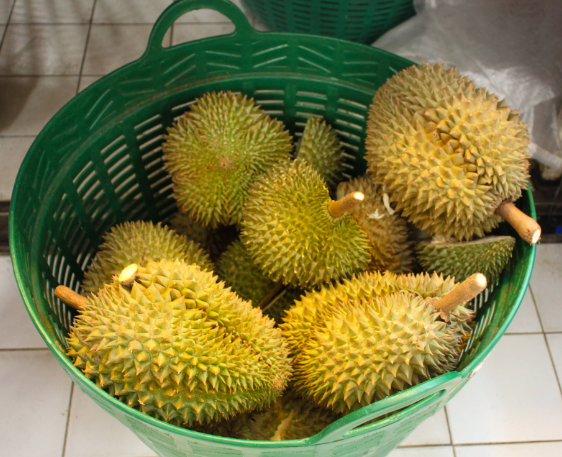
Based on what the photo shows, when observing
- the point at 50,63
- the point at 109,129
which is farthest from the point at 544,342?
the point at 50,63

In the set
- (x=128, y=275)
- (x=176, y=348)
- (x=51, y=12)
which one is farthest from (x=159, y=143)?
(x=51, y=12)

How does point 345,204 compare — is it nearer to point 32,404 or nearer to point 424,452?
point 424,452

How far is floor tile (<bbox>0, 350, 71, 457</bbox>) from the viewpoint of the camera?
155cm

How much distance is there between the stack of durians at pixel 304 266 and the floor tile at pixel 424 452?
53 centimetres

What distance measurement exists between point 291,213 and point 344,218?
A: 0.45 feet

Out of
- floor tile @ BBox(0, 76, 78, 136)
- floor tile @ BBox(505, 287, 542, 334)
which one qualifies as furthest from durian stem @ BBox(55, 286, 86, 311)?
floor tile @ BBox(505, 287, 542, 334)

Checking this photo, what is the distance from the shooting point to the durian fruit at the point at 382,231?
1.31m

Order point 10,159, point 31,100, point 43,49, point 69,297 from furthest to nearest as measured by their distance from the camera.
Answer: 1. point 43,49
2. point 31,100
3. point 10,159
4. point 69,297

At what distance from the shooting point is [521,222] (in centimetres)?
111

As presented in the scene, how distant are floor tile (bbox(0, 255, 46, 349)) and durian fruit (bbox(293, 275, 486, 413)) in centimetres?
116

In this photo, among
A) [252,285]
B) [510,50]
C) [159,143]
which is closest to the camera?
[252,285]

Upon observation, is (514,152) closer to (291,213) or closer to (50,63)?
(291,213)

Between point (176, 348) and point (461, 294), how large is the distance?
540mm

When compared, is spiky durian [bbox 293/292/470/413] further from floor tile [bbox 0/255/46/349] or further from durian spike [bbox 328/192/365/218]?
floor tile [bbox 0/255/46/349]
